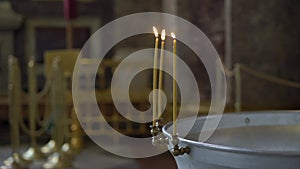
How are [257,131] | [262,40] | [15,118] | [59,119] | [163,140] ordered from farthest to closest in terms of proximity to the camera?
[262,40] → [59,119] → [15,118] → [257,131] → [163,140]

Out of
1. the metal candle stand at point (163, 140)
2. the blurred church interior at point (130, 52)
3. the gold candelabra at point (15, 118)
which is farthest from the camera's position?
the blurred church interior at point (130, 52)

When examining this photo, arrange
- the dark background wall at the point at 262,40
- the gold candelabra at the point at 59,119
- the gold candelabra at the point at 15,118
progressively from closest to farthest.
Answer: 1. the gold candelabra at the point at 15,118
2. the gold candelabra at the point at 59,119
3. the dark background wall at the point at 262,40

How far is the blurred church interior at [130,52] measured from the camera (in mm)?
5027

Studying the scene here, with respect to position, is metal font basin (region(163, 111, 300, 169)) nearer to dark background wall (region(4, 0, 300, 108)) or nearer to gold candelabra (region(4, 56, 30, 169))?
gold candelabra (region(4, 56, 30, 169))

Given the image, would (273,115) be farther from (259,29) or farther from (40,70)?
(40,70)

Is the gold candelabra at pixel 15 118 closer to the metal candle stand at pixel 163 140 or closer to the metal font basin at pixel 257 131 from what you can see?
the metal font basin at pixel 257 131

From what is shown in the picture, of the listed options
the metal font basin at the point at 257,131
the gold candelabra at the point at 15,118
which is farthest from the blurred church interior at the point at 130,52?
the metal font basin at the point at 257,131

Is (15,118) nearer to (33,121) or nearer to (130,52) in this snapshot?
(33,121)

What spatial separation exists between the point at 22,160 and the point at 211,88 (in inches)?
108

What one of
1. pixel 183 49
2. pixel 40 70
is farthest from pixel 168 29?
pixel 40 70

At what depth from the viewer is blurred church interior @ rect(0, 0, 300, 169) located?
5.03m

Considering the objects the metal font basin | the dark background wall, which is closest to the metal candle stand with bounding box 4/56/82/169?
the dark background wall

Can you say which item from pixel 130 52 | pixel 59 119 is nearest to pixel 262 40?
pixel 130 52

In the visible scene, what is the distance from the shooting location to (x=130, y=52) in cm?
698
